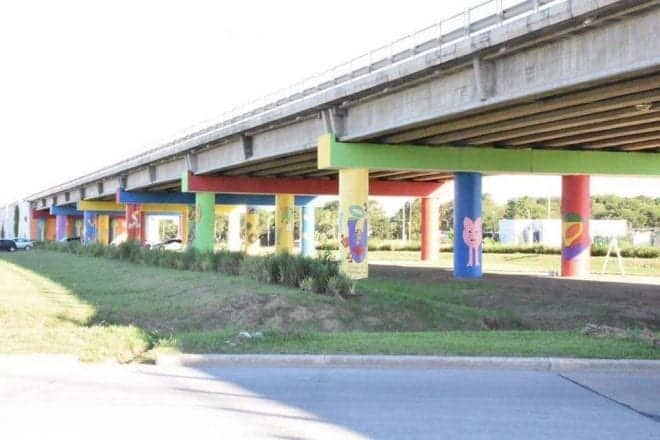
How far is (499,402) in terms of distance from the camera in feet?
27.9

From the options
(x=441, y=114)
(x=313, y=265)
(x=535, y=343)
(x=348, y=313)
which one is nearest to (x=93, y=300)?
(x=313, y=265)

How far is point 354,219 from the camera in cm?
3019

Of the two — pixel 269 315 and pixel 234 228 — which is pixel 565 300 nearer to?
pixel 269 315

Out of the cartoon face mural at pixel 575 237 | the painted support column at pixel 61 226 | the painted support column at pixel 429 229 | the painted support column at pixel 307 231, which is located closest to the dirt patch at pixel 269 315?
the cartoon face mural at pixel 575 237

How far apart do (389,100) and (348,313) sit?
9641mm

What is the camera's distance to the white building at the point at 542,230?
6825cm

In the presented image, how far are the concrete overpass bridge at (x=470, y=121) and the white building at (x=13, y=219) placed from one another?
2806 inches

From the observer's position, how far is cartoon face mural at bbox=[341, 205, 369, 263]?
30.2 meters

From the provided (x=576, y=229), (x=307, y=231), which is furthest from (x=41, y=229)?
(x=576, y=229)

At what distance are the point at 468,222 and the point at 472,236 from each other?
22.7 inches

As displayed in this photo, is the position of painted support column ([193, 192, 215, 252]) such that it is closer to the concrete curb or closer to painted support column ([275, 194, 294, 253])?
painted support column ([275, 194, 294, 253])

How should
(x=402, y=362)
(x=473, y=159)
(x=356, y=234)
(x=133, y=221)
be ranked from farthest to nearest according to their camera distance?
(x=133, y=221) < (x=356, y=234) < (x=473, y=159) < (x=402, y=362)

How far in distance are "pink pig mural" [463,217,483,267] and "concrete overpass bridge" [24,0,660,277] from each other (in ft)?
0.17

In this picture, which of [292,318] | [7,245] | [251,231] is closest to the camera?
[292,318]
